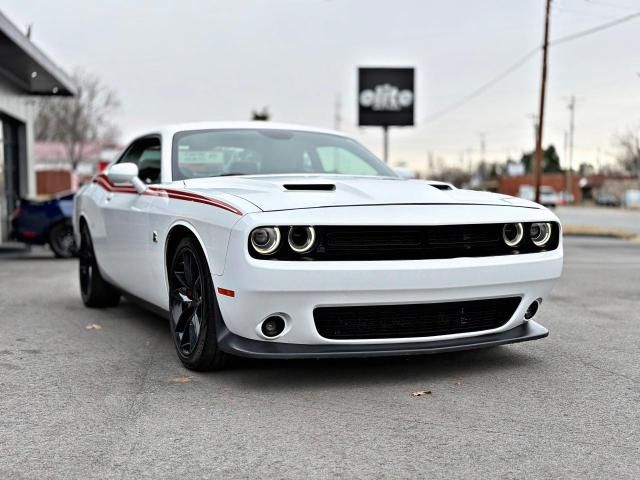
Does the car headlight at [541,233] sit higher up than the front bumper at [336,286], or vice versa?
the car headlight at [541,233]

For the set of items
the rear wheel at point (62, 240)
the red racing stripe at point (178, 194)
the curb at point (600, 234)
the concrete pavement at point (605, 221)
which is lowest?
Answer: the concrete pavement at point (605, 221)

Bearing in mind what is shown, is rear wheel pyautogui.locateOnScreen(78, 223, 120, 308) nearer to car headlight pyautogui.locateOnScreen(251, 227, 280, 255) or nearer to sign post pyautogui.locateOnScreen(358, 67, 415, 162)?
car headlight pyautogui.locateOnScreen(251, 227, 280, 255)

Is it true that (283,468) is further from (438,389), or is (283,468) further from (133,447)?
(438,389)

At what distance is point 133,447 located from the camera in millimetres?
3363

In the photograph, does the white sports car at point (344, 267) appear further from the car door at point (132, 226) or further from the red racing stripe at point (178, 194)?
the car door at point (132, 226)

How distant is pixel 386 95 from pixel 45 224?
24.2m

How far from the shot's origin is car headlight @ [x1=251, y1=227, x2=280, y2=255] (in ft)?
13.2

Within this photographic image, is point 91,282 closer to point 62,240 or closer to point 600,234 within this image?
point 62,240

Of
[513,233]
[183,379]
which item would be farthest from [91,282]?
[513,233]

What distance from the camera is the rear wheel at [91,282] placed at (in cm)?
699

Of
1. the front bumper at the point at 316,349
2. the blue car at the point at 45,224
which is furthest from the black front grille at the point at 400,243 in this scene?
the blue car at the point at 45,224

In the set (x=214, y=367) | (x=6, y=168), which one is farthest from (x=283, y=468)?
(x=6, y=168)

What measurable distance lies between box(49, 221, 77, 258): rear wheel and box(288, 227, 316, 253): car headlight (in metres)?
10.5

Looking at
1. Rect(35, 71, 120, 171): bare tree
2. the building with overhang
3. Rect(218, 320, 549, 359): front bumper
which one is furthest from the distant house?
Rect(218, 320, 549, 359): front bumper
